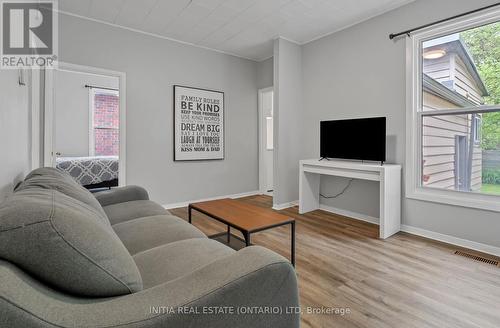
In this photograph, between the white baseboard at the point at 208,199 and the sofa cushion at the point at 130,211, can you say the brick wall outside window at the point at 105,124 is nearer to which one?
the white baseboard at the point at 208,199

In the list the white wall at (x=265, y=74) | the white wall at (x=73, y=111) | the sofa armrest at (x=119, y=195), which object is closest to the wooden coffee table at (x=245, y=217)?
the sofa armrest at (x=119, y=195)

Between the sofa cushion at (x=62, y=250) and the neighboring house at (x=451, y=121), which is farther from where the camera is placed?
the neighboring house at (x=451, y=121)

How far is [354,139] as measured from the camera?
10.9 feet

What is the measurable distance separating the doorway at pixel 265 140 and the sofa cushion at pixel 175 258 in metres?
3.80

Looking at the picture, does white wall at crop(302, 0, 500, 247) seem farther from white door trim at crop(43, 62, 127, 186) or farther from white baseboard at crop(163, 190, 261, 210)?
white door trim at crop(43, 62, 127, 186)

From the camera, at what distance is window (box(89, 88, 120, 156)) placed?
20.4 ft

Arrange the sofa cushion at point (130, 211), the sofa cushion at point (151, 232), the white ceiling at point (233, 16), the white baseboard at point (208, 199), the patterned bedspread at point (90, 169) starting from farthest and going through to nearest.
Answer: the patterned bedspread at point (90, 169)
the white baseboard at point (208, 199)
the white ceiling at point (233, 16)
the sofa cushion at point (130, 211)
the sofa cushion at point (151, 232)

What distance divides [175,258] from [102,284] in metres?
0.45

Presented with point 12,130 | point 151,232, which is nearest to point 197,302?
point 151,232

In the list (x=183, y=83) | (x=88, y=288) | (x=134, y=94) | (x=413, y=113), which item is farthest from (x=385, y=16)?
(x=88, y=288)

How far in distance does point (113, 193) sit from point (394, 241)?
9.05 feet

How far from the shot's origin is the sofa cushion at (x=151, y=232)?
1394 mm

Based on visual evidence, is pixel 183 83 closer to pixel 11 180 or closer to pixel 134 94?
pixel 134 94

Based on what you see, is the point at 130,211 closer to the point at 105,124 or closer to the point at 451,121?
the point at 451,121
